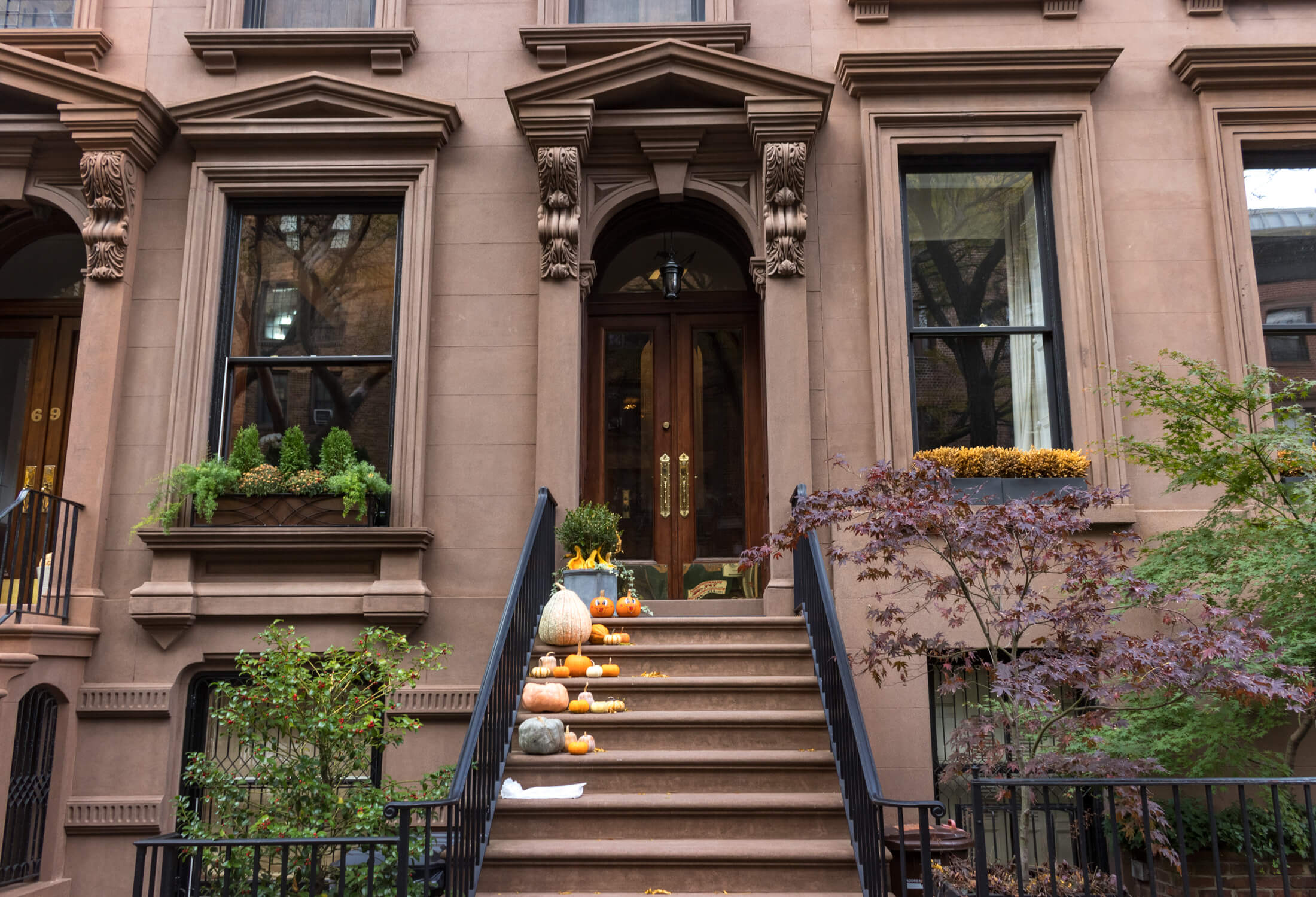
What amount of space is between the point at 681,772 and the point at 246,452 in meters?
4.55

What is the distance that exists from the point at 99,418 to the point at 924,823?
23.6 ft

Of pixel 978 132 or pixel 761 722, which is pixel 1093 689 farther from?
pixel 978 132

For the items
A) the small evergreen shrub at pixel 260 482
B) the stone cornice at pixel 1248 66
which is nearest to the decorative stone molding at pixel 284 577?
the small evergreen shrub at pixel 260 482

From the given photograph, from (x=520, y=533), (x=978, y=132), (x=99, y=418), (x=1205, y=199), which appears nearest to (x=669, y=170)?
(x=978, y=132)

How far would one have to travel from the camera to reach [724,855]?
18.6 ft

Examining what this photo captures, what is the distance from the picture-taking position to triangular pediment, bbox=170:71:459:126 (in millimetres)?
8930

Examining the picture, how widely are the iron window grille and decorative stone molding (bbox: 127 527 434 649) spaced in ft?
3.07

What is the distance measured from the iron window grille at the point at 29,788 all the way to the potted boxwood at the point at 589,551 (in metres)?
4.00

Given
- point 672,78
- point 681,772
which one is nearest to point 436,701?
point 681,772

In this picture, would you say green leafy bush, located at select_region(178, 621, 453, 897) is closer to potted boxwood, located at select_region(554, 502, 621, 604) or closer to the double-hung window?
potted boxwood, located at select_region(554, 502, 621, 604)

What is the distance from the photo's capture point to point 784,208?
870 centimetres

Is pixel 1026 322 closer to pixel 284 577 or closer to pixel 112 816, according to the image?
pixel 284 577

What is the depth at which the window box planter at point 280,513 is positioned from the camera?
8.38m

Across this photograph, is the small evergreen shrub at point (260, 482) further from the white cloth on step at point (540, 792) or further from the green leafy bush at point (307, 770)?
the white cloth on step at point (540, 792)
